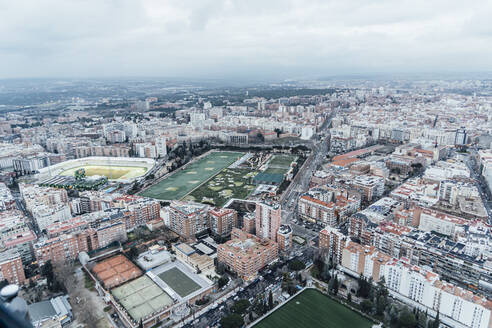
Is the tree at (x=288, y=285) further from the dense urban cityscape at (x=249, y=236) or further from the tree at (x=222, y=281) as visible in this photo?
the tree at (x=222, y=281)

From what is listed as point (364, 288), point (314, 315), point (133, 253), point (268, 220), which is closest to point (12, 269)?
point (133, 253)

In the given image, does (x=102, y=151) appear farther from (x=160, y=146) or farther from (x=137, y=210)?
(x=137, y=210)

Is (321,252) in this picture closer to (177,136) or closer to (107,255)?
(107,255)

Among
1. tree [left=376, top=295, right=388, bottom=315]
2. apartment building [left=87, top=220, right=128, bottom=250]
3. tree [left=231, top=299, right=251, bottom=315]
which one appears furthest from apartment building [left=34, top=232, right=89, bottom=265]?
tree [left=376, top=295, right=388, bottom=315]

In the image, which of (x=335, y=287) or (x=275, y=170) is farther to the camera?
(x=275, y=170)

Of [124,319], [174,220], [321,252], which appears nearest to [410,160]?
[321,252]

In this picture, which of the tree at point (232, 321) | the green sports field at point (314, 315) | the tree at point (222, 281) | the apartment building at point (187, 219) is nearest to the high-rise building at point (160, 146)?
the apartment building at point (187, 219)

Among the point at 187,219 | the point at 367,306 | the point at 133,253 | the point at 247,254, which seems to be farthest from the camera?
the point at 187,219
